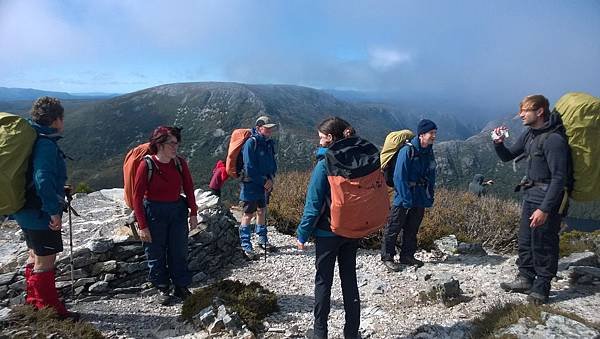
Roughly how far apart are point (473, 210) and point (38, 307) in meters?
9.40

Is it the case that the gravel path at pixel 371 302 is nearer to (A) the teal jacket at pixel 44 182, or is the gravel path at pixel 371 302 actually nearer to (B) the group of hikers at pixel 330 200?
(B) the group of hikers at pixel 330 200

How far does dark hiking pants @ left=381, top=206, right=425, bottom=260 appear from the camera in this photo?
6.52 m

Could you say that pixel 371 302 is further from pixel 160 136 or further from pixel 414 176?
pixel 160 136

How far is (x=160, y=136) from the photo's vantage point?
4.84 meters

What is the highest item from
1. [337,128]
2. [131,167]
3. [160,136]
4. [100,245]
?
[337,128]

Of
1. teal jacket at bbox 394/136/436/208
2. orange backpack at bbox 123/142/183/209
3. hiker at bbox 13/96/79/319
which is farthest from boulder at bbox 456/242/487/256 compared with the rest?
hiker at bbox 13/96/79/319

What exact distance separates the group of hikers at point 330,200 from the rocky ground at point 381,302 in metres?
0.44

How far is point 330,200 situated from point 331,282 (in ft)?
2.76

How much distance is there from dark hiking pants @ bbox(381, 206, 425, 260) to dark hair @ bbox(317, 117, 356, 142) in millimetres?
2895

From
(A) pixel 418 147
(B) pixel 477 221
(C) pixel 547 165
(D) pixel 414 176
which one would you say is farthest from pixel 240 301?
(B) pixel 477 221

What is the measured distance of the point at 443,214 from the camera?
398 inches

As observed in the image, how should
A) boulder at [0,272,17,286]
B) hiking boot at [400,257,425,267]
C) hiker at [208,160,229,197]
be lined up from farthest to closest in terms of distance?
hiker at [208,160,229,197] → hiking boot at [400,257,425,267] → boulder at [0,272,17,286]

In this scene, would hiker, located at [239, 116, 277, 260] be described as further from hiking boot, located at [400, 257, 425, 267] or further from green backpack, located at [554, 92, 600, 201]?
green backpack, located at [554, 92, 600, 201]

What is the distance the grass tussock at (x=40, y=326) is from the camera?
13.0 feet
